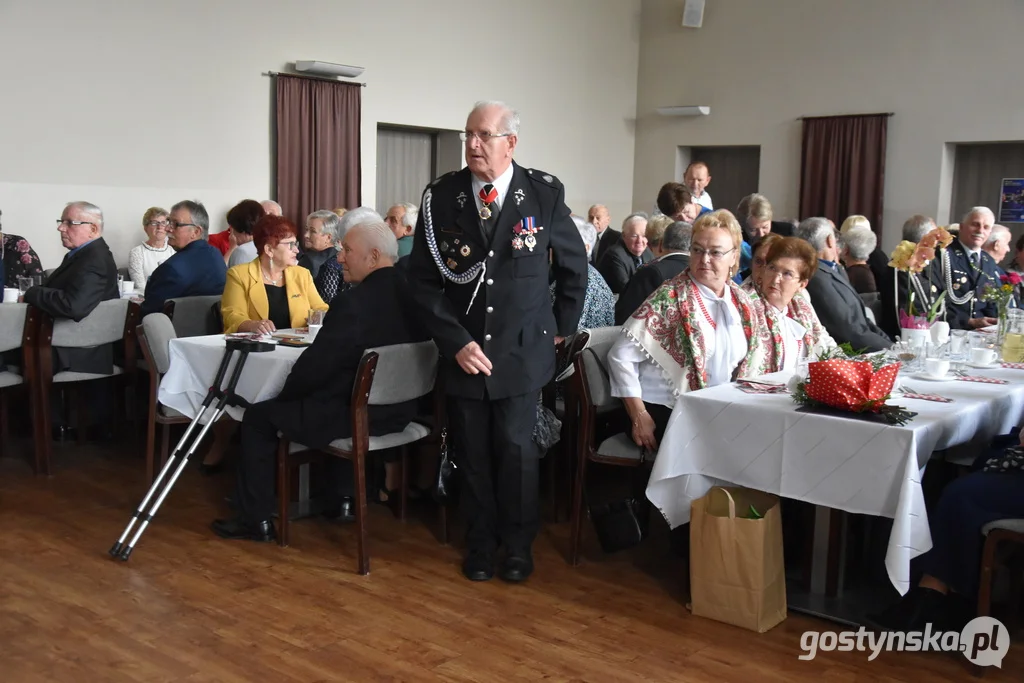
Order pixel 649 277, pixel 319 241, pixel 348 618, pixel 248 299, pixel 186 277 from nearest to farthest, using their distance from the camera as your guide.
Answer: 1. pixel 348 618
2. pixel 649 277
3. pixel 248 299
4. pixel 186 277
5. pixel 319 241

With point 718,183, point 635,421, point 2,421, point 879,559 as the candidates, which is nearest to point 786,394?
point 635,421

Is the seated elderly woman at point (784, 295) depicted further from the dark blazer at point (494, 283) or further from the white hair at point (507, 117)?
the white hair at point (507, 117)

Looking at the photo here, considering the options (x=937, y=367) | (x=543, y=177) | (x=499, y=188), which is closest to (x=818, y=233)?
(x=937, y=367)

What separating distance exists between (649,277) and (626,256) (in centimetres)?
178

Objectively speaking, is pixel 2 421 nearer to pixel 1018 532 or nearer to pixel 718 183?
pixel 1018 532

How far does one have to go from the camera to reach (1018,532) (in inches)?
114

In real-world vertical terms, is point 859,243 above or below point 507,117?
below

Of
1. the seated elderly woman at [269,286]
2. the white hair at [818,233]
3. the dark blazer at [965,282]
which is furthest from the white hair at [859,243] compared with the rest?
the seated elderly woman at [269,286]

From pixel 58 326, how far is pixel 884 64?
8997mm

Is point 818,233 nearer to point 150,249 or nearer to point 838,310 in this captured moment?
point 838,310

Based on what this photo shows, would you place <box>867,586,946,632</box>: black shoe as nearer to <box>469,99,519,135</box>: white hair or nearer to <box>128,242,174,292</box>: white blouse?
<box>469,99,519,135</box>: white hair

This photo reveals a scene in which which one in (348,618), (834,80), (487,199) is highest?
(834,80)

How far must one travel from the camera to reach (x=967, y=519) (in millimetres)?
3037

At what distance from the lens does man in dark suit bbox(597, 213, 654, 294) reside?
6133mm
